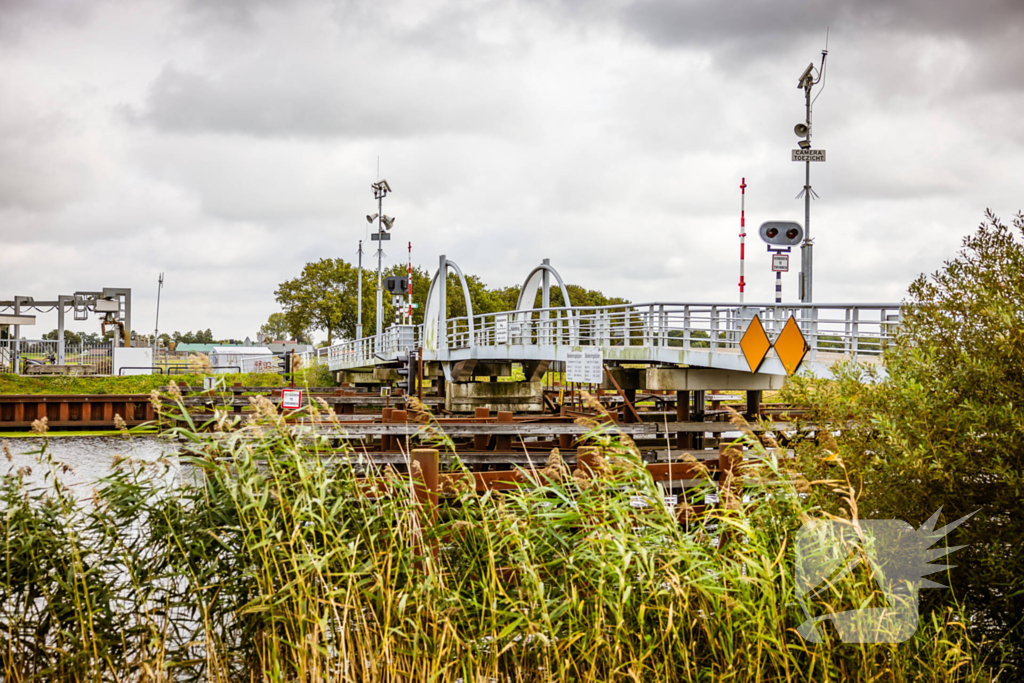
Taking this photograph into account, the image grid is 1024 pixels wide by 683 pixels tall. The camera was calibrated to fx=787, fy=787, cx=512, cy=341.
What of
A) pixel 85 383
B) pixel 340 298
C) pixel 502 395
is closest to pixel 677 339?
pixel 502 395

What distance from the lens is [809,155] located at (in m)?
14.6

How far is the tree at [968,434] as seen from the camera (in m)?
4.59

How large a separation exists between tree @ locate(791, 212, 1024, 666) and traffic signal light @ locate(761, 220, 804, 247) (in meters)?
8.91

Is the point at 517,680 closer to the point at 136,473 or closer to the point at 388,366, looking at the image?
the point at 136,473

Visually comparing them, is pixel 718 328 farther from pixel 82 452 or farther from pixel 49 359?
pixel 49 359

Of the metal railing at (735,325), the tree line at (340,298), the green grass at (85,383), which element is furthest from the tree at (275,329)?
the metal railing at (735,325)

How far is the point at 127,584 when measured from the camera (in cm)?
453

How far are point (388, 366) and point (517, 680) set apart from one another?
3420cm

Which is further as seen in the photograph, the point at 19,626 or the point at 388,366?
the point at 388,366

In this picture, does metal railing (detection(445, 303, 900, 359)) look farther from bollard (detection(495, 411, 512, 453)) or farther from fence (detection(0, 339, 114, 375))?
fence (detection(0, 339, 114, 375))

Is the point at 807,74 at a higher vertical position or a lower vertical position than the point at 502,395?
higher

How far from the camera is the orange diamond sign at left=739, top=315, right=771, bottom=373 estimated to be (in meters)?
12.2

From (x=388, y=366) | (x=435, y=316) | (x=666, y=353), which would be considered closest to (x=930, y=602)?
(x=666, y=353)

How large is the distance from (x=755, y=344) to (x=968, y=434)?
25.8 ft
